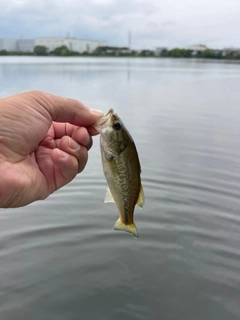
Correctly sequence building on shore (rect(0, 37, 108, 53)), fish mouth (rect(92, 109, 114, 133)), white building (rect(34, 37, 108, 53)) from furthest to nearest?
white building (rect(34, 37, 108, 53)), building on shore (rect(0, 37, 108, 53)), fish mouth (rect(92, 109, 114, 133))

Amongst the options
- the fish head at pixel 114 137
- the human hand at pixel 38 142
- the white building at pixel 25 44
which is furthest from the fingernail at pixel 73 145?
the white building at pixel 25 44

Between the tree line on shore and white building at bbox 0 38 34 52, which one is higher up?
white building at bbox 0 38 34 52

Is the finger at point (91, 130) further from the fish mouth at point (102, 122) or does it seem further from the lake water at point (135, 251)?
the lake water at point (135, 251)

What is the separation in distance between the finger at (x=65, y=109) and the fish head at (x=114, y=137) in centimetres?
29

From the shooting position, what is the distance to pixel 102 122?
2.96m

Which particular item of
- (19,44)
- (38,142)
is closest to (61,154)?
(38,142)

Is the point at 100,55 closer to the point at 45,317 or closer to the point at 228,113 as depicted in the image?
the point at 228,113

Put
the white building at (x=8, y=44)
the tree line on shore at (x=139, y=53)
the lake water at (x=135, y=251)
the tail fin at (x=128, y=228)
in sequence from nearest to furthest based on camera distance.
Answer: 1. the tail fin at (x=128, y=228)
2. the lake water at (x=135, y=251)
3. the tree line on shore at (x=139, y=53)
4. the white building at (x=8, y=44)

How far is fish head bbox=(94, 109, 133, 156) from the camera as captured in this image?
2.75 metres

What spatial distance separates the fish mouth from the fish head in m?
0.02

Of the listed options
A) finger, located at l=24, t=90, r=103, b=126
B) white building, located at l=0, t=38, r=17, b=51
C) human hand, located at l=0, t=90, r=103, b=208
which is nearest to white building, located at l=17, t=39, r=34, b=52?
white building, located at l=0, t=38, r=17, b=51

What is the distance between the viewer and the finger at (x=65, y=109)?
2877mm

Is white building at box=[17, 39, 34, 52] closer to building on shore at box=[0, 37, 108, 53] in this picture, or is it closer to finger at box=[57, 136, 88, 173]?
building on shore at box=[0, 37, 108, 53]

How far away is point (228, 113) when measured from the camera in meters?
15.0
